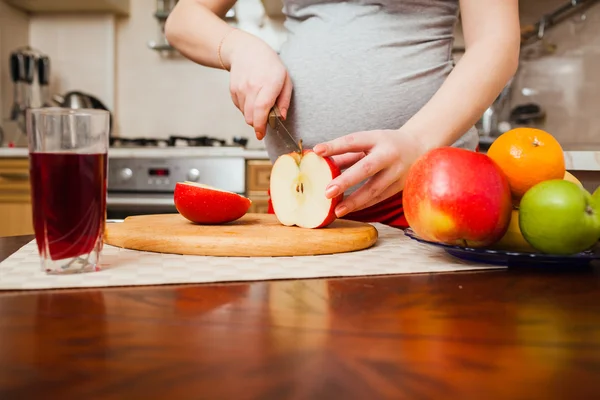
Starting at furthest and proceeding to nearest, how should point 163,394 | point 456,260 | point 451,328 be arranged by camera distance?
point 456,260
point 451,328
point 163,394

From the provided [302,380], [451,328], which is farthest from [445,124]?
[302,380]

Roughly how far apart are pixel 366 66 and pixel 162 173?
140 cm

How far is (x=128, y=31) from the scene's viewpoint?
2867 millimetres

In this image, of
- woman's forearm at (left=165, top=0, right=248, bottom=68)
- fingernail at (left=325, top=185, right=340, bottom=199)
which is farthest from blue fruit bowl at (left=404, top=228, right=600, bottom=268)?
woman's forearm at (left=165, top=0, right=248, bottom=68)

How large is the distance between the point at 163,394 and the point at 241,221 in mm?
620

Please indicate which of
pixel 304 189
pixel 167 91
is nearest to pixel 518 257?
pixel 304 189

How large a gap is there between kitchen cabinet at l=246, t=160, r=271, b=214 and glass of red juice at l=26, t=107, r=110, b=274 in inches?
65.2

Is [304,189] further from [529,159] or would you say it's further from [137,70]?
[137,70]

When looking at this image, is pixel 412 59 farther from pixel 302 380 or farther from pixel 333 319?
pixel 302 380

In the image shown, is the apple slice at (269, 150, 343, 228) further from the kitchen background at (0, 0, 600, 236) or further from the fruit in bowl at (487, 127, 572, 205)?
the kitchen background at (0, 0, 600, 236)

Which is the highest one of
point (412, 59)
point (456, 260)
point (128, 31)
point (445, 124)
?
point (128, 31)

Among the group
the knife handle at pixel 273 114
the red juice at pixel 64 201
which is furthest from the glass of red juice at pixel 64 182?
the knife handle at pixel 273 114

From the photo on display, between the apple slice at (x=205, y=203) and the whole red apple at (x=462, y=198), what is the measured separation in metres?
0.29

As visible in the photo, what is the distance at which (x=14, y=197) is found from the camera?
7.48ft
